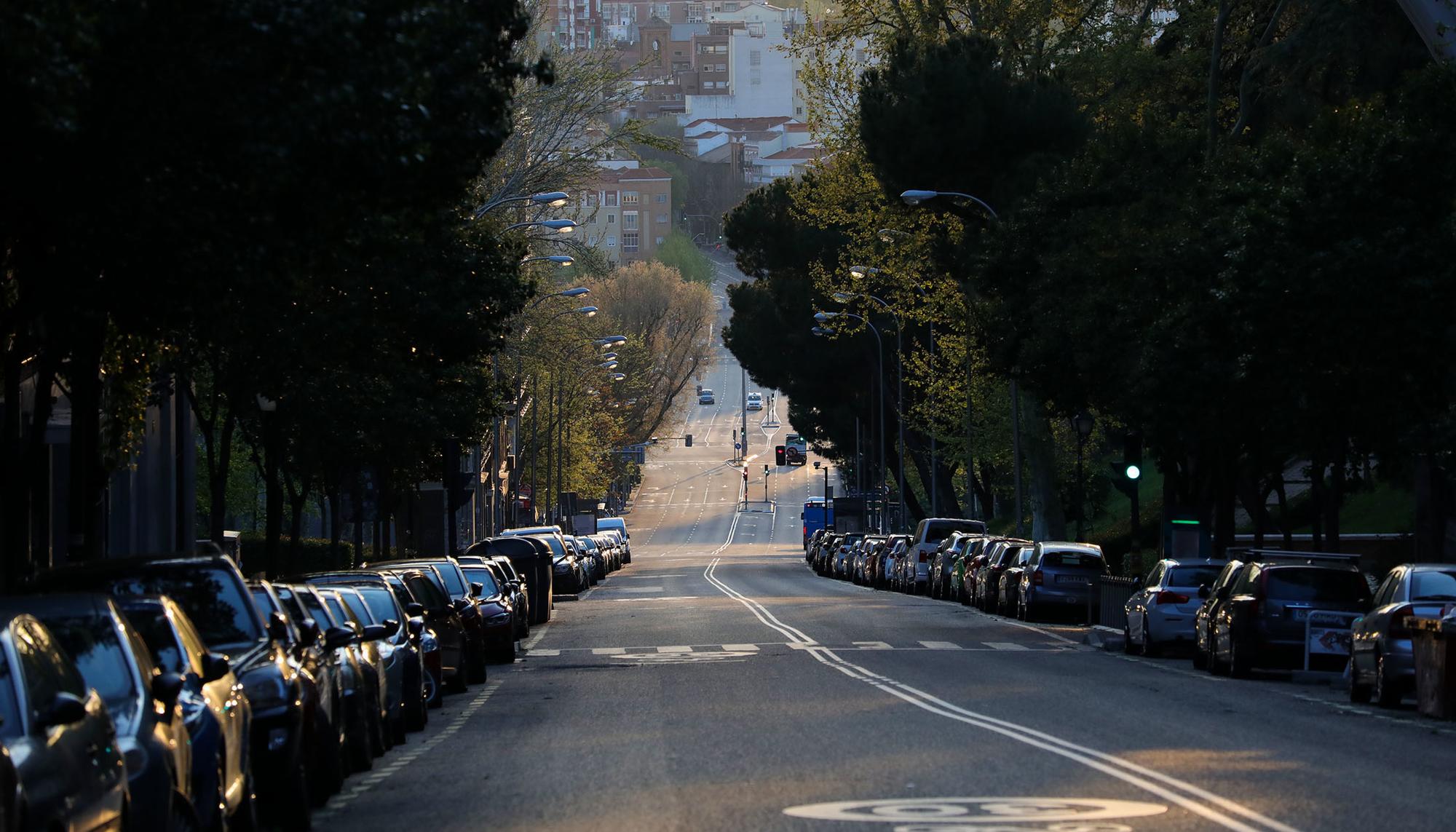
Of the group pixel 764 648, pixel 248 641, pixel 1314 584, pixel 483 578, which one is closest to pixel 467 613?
pixel 483 578

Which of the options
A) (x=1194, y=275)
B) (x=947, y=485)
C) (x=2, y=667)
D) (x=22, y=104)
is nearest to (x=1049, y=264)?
(x=1194, y=275)

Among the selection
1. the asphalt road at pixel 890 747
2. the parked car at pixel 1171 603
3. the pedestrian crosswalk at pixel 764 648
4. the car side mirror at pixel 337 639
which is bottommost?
the pedestrian crosswalk at pixel 764 648

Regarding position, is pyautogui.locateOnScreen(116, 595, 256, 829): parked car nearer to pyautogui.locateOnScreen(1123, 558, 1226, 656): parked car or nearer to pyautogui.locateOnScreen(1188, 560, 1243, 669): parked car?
pyautogui.locateOnScreen(1188, 560, 1243, 669): parked car

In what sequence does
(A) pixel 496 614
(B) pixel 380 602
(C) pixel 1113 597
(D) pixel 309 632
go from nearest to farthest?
1. (D) pixel 309 632
2. (B) pixel 380 602
3. (A) pixel 496 614
4. (C) pixel 1113 597

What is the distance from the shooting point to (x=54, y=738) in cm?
790

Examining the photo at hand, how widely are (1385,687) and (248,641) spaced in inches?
486

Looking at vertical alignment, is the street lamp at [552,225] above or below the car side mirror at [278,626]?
above

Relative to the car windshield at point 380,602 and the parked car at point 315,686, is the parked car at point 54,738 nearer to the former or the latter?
the parked car at point 315,686

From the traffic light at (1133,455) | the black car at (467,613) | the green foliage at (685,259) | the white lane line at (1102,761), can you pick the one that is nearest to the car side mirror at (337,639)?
the white lane line at (1102,761)

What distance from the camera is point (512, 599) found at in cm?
3017

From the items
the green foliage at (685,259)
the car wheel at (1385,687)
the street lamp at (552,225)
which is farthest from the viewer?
the green foliage at (685,259)

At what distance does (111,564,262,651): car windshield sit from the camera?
41.7 ft

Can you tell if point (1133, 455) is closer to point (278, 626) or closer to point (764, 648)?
point (764, 648)

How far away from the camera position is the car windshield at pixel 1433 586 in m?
21.0
